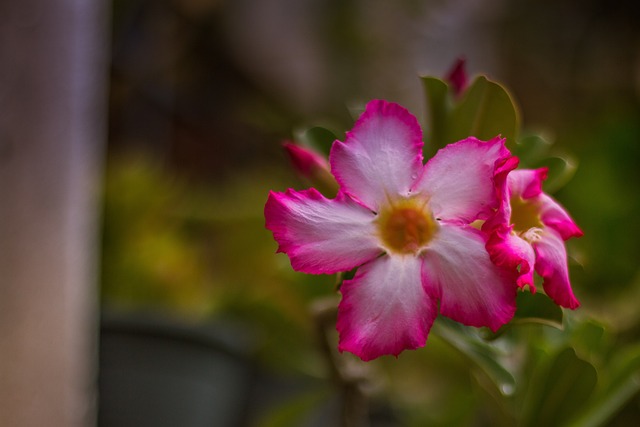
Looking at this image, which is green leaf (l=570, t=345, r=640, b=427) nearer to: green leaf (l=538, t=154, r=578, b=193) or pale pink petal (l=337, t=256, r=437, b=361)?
green leaf (l=538, t=154, r=578, b=193)

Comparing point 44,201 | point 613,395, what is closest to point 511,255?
point 613,395

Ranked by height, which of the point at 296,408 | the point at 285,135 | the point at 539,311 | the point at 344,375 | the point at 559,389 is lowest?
the point at 285,135

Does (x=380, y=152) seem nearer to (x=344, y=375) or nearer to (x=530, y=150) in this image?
(x=530, y=150)

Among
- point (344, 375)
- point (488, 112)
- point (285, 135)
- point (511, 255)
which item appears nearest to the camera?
point (511, 255)

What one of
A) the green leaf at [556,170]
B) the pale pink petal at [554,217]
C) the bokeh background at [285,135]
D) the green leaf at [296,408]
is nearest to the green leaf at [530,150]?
the green leaf at [556,170]

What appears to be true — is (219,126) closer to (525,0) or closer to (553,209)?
(525,0)
